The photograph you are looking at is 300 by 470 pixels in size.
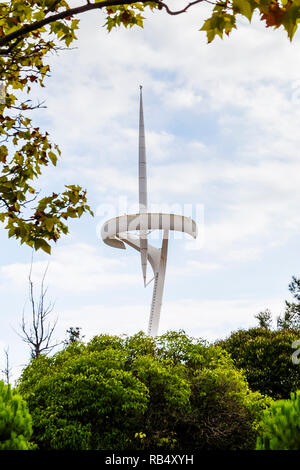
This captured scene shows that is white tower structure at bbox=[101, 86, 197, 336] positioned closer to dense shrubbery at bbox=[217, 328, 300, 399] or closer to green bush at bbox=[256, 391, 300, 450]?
dense shrubbery at bbox=[217, 328, 300, 399]

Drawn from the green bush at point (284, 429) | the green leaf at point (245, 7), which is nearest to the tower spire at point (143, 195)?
the green bush at point (284, 429)

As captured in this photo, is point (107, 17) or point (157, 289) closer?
point (107, 17)

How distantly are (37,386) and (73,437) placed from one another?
131 cm

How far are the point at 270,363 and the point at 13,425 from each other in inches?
410

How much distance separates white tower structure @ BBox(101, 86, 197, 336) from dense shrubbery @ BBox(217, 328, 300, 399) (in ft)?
9.22

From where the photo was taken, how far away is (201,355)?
10.1 meters

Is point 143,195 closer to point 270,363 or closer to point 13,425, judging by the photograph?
point 270,363

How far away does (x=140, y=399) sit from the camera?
27.2 feet

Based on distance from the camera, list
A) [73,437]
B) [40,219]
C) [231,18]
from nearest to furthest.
Result: 1. [231,18]
2. [40,219]
3. [73,437]

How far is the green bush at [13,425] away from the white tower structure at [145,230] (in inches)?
417

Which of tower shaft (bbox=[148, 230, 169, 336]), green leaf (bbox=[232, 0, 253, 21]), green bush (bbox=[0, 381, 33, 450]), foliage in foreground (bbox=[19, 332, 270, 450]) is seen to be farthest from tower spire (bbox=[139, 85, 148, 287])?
green leaf (bbox=[232, 0, 253, 21])
